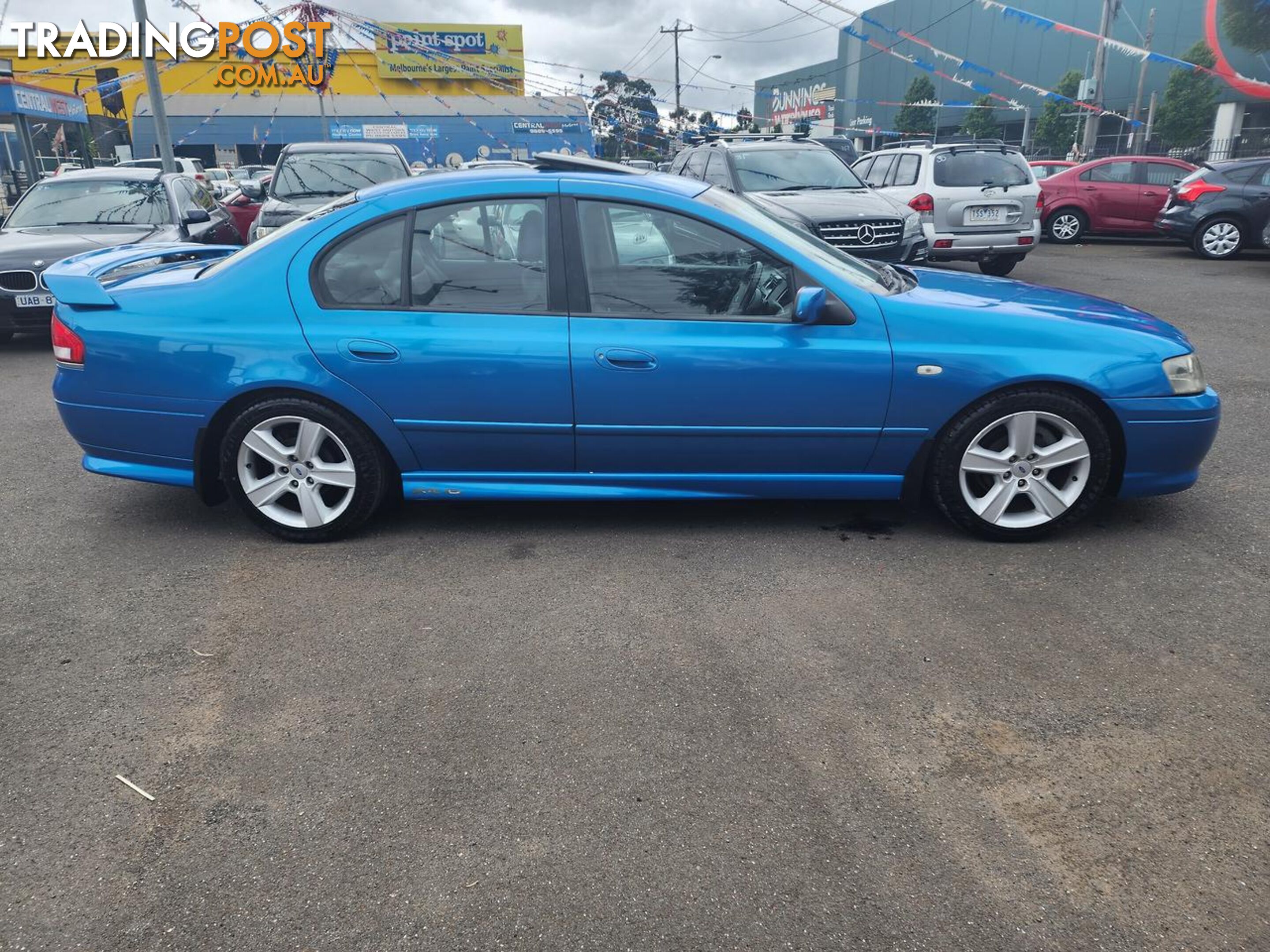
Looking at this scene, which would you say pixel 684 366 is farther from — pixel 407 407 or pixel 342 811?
pixel 342 811

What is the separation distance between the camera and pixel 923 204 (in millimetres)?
11367

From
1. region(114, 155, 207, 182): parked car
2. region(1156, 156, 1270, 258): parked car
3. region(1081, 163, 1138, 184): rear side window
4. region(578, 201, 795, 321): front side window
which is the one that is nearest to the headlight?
region(578, 201, 795, 321): front side window

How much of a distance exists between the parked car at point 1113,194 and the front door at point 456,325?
48.7ft

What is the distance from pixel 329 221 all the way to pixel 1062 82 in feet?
146

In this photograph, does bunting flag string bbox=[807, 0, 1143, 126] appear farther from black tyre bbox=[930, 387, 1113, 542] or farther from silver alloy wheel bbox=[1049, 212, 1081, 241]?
black tyre bbox=[930, 387, 1113, 542]

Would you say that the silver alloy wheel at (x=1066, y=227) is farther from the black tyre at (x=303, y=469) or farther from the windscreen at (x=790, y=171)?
the black tyre at (x=303, y=469)

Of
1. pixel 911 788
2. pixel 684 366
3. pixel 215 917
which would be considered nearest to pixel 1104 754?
pixel 911 788

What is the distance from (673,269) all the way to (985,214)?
8728 mm

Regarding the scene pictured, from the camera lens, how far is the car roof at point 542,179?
4.08m

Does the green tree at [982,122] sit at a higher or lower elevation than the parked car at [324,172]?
higher

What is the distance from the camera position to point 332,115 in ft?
162

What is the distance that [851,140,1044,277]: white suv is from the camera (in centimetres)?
1141

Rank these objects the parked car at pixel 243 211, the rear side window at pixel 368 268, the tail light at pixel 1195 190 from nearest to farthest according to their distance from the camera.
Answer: the rear side window at pixel 368 268
the parked car at pixel 243 211
the tail light at pixel 1195 190

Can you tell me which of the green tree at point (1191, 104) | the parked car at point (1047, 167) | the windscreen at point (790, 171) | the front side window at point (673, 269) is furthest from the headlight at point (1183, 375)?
the green tree at point (1191, 104)
